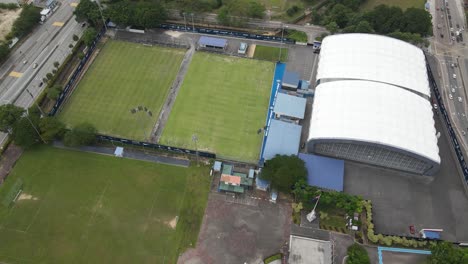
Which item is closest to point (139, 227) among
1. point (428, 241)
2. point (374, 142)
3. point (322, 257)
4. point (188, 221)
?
point (188, 221)

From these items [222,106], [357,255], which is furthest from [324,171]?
[222,106]

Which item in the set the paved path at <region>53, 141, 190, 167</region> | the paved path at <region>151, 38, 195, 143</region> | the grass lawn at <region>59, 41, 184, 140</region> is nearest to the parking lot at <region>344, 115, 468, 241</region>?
the paved path at <region>53, 141, 190, 167</region>

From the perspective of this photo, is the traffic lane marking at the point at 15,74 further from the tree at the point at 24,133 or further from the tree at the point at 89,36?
the tree at the point at 24,133

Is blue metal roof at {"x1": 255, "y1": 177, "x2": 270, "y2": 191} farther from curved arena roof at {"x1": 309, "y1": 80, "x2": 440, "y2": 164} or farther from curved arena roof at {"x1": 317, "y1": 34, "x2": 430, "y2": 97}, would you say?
curved arena roof at {"x1": 317, "y1": 34, "x2": 430, "y2": 97}

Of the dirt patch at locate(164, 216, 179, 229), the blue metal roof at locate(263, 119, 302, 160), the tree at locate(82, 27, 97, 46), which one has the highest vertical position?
the tree at locate(82, 27, 97, 46)

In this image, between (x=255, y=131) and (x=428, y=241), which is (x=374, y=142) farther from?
(x=255, y=131)

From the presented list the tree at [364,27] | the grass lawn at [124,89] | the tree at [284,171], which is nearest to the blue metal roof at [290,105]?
the tree at [284,171]
